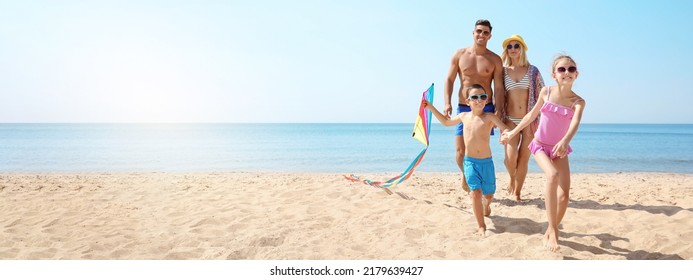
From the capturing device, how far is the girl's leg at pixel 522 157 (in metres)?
5.01

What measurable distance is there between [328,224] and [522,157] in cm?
249

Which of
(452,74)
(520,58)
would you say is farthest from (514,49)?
(452,74)

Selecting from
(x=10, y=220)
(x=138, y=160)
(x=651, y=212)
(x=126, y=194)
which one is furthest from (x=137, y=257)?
(x=138, y=160)

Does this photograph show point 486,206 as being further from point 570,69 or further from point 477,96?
point 570,69

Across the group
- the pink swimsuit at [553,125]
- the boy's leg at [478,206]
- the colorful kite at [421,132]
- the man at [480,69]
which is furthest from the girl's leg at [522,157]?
the pink swimsuit at [553,125]

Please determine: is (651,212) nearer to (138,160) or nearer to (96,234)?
(96,234)

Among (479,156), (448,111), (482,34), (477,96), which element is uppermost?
(482,34)

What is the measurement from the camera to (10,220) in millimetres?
4531

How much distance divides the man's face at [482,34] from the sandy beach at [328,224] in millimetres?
1914

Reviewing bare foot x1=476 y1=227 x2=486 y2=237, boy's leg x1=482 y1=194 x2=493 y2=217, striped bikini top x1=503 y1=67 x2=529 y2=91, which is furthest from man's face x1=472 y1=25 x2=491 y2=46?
bare foot x1=476 y1=227 x2=486 y2=237

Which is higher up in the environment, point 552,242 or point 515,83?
point 515,83

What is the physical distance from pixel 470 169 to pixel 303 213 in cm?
190

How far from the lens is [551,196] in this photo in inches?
129

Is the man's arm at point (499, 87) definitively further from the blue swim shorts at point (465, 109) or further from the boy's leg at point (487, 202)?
the boy's leg at point (487, 202)
